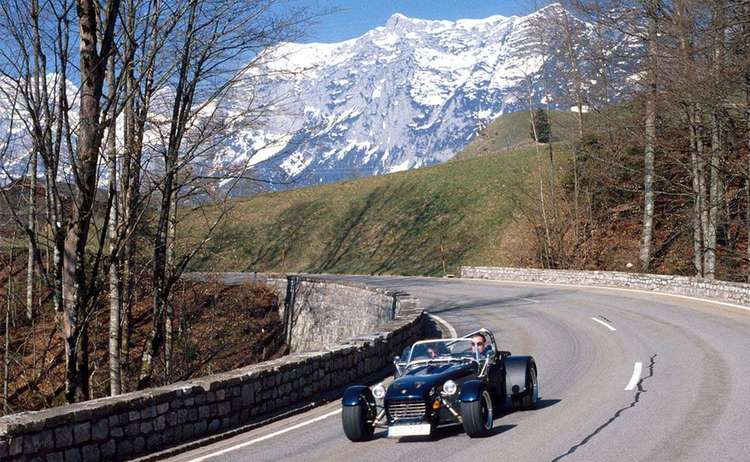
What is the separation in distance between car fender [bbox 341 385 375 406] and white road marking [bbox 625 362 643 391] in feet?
14.6

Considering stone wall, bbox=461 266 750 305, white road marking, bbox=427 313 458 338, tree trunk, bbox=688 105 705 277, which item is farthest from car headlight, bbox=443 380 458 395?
tree trunk, bbox=688 105 705 277

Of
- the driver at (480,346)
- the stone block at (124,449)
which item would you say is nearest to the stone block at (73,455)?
the stone block at (124,449)

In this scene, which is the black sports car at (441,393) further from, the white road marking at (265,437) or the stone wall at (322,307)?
the stone wall at (322,307)

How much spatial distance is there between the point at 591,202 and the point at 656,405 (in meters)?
38.9

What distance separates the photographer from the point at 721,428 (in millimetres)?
9531

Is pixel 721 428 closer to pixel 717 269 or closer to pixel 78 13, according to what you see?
pixel 78 13

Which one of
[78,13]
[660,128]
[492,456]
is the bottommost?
[492,456]

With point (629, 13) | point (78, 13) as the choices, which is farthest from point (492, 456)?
point (629, 13)

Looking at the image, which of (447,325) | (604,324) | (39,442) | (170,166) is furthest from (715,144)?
(39,442)

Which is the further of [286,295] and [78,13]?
[286,295]

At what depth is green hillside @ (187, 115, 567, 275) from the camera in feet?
192

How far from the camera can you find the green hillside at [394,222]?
58.4m

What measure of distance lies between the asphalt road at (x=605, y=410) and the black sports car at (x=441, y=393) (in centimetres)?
22

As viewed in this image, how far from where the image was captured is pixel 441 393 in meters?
9.91
